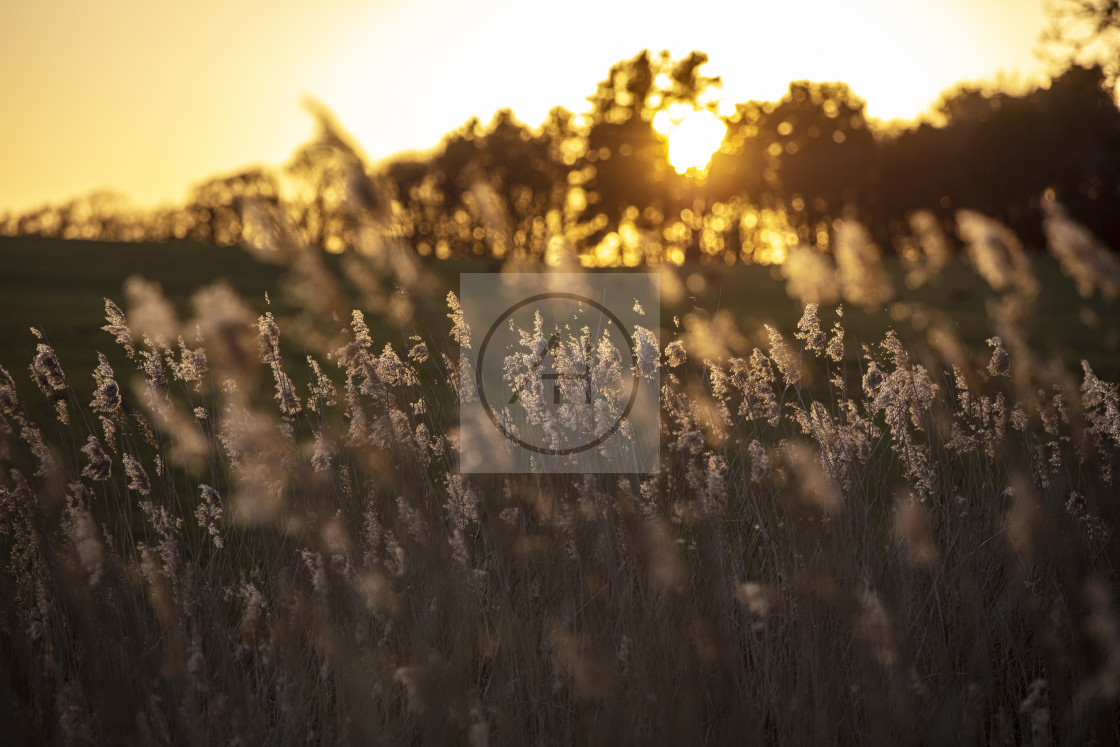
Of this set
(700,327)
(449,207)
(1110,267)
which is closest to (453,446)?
(700,327)

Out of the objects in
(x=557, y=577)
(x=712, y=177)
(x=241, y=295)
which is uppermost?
(x=712, y=177)

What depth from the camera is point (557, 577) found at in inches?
124

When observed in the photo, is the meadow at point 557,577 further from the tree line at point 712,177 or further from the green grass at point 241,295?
the tree line at point 712,177

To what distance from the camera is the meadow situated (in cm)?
236

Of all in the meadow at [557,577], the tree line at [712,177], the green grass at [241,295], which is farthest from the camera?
the tree line at [712,177]

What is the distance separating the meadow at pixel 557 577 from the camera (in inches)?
93.0

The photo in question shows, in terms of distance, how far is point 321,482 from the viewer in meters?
3.35

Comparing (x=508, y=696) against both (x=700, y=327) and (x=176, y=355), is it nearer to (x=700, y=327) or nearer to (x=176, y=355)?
(x=700, y=327)
